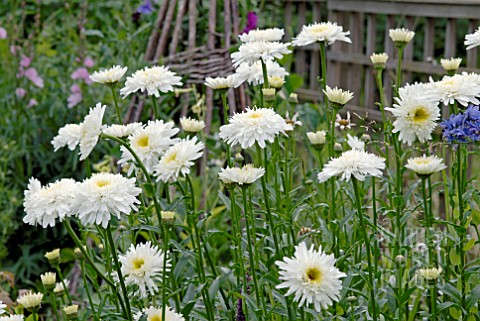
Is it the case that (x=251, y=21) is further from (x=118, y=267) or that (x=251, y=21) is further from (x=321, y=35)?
(x=118, y=267)

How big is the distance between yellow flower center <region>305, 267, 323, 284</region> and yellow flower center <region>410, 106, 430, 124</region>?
1.26ft

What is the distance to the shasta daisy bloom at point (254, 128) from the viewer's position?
4.06 feet

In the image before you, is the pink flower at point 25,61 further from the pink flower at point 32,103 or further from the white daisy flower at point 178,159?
the white daisy flower at point 178,159

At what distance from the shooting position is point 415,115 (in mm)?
1341

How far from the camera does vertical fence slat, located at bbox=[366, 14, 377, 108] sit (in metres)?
4.43

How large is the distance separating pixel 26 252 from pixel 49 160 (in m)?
0.39

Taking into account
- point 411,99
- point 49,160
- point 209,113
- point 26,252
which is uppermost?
point 411,99

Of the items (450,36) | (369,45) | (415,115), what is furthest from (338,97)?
(369,45)

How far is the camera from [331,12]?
4.70 meters

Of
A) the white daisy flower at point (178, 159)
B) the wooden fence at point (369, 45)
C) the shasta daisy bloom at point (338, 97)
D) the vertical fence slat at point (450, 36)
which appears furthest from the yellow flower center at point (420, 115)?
the vertical fence slat at point (450, 36)

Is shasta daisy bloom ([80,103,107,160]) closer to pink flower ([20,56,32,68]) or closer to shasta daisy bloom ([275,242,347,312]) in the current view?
shasta daisy bloom ([275,242,347,312])

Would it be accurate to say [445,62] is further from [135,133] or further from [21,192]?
[21,192]

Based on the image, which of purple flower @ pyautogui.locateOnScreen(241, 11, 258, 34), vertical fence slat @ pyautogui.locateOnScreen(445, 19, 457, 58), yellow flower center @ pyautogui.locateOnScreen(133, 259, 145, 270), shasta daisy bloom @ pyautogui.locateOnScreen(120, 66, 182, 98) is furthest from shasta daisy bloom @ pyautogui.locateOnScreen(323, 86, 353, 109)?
vertical fence slat @ pyautogui.locateOnScreen(445, 19, 457, 58)

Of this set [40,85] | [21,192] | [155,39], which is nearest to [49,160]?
[21,192]
